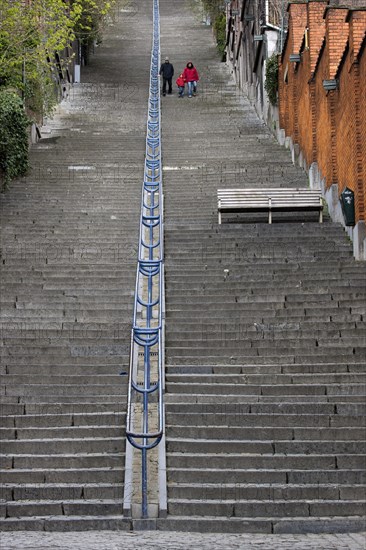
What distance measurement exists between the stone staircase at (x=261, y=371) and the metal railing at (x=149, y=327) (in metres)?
0.28

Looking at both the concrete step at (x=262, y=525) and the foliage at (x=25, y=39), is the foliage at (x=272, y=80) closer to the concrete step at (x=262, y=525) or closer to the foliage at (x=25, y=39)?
the foliage at (x=25, y=39)

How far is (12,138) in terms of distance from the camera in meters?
22.9

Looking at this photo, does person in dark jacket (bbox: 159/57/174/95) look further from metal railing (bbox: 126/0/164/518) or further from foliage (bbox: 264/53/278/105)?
metal railing (bbox: 126/0/164/518)

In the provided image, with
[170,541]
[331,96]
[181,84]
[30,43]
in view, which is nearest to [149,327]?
[170,541]

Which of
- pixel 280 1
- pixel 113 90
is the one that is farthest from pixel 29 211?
pixel 113 90

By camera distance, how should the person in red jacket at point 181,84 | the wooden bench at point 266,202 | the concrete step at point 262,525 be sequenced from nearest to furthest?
the concrete step at point 262,525 → the wooden bench at point 266,202 → the person in red jacket at point 181,84

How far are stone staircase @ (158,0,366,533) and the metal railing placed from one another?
0.28 metres

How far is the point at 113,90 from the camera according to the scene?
36.8 meters

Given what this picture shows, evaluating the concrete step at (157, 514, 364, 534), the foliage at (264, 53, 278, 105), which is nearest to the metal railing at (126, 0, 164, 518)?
the concrete step at (157, 514, 364, 534)

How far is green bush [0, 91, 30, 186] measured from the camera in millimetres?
22406

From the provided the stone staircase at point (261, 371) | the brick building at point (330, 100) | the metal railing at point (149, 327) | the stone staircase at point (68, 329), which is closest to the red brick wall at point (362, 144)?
the brick building at point (330, 100)

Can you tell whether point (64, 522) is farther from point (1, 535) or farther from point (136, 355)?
point (136, 355)

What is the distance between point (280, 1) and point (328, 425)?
2322 centimetres

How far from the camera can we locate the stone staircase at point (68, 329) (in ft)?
32.9
